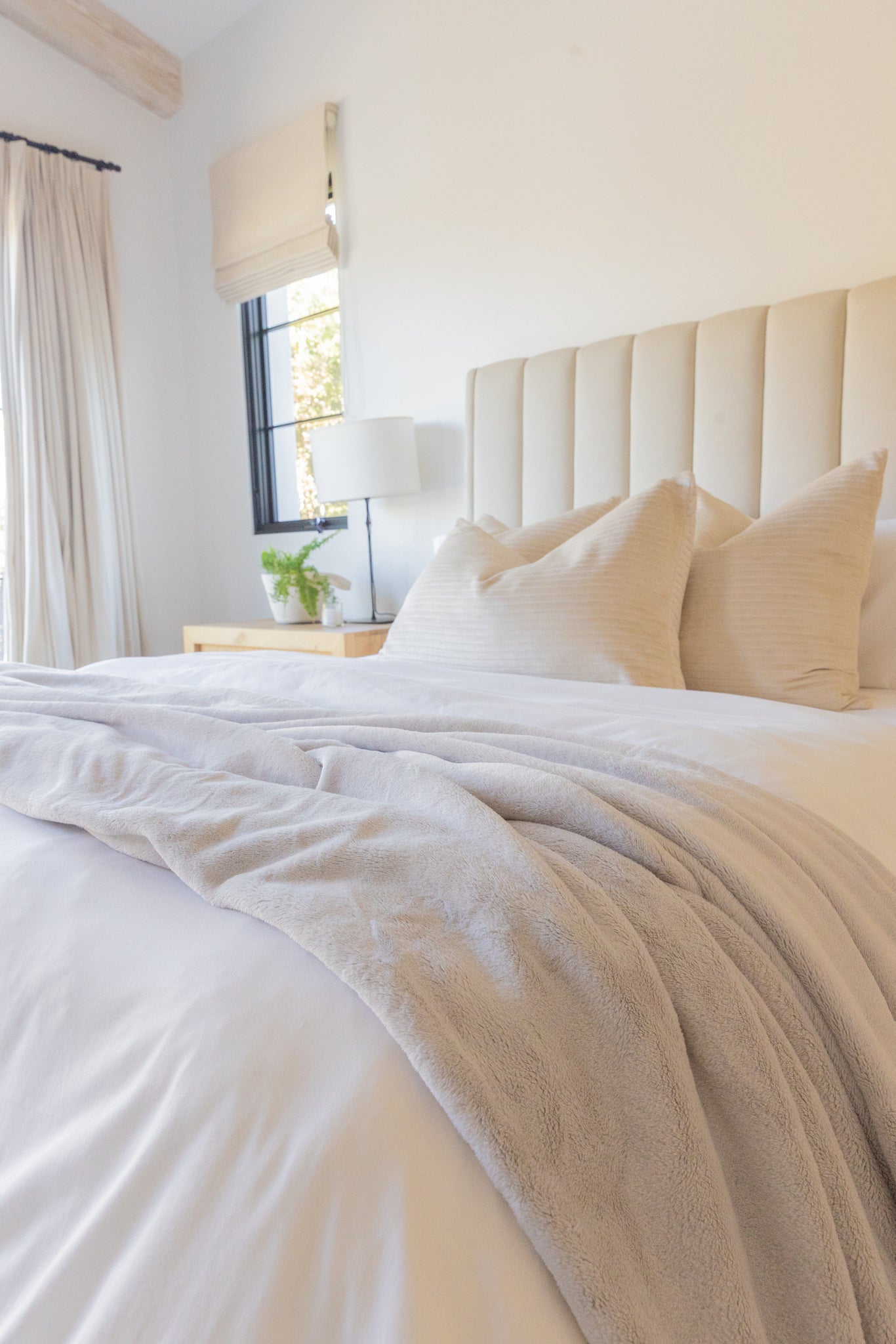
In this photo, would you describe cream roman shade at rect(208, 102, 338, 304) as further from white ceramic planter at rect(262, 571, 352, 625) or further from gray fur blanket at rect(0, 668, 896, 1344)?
gray fur blanket at rect(0, 668, 896, 1344)

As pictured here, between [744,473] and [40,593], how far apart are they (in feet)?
9.08

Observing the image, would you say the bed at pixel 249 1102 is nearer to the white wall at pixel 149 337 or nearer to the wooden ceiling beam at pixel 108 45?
the white wall at pixel 149 337

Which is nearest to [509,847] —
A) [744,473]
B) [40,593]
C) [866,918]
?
[866,918]

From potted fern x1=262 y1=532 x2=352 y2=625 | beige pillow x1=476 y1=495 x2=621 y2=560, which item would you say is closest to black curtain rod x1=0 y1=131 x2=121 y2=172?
potted fern x1=262 y1=532 x2=352 y2=625

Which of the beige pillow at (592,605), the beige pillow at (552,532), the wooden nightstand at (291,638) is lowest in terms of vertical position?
the wooden nightstand at (291,638)

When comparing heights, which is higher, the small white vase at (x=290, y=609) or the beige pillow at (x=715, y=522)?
the beige pillow at (x=715, y=522)

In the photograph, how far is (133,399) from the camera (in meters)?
4.30

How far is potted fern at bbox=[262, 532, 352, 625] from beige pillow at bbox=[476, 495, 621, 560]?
4.47ft

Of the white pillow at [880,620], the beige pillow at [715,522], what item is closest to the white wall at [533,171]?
the beige pillow at [715,522]

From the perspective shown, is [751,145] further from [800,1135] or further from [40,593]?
[40,593]

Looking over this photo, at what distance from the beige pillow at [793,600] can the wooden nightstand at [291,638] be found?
135 centimetres

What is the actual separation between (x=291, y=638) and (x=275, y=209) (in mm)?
1776

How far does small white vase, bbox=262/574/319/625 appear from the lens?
362 cm

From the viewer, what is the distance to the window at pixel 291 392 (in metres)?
3.90
